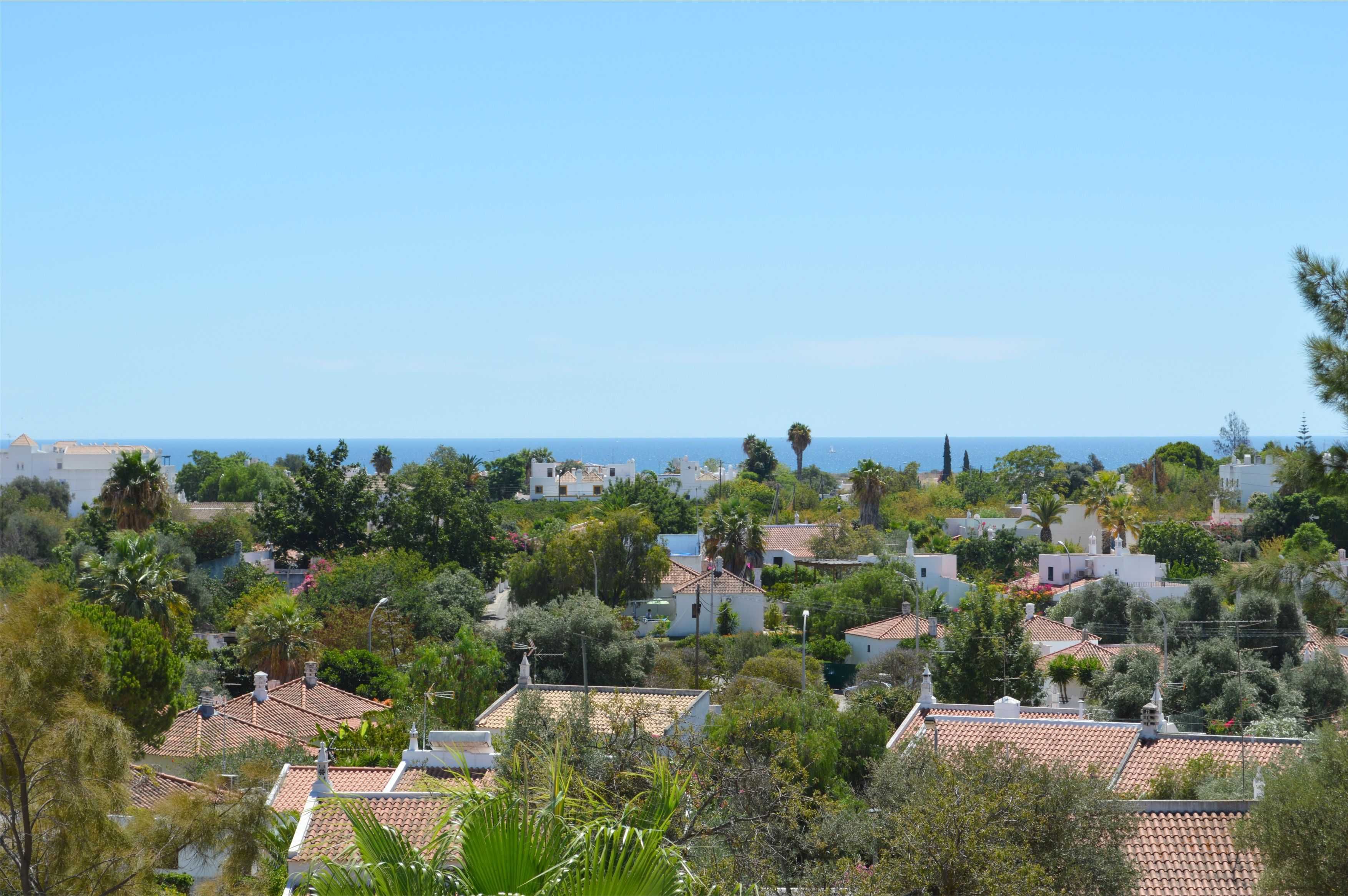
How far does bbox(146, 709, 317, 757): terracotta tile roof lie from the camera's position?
30781mm

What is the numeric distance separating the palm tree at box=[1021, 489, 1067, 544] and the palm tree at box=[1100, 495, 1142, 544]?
3834 mm

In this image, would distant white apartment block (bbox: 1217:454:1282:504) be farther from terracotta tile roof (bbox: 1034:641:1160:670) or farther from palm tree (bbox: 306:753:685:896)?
palm tree (bbox: 306:753:685:896)

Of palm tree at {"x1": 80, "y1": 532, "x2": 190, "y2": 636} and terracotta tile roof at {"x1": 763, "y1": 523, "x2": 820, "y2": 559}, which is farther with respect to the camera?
terracotta tile roof at {"x1": 763, "y1": 523, "x2": 820, "y2": 559}

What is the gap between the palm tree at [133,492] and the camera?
49.5 metres

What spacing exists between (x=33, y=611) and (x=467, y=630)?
27.3 metres

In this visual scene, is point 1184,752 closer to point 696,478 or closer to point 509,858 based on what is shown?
point 509,858

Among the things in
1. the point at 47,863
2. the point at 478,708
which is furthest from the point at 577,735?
the point at 478,708

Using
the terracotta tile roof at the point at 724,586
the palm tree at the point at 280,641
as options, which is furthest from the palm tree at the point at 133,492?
the terracotta tile roof at the point at 724,586

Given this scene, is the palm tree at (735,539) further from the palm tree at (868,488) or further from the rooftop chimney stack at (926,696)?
the rooftop chimney stack at (926,696)

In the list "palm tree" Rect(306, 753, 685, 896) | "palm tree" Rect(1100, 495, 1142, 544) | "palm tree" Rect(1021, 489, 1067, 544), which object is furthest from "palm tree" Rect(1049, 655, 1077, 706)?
"palm tree" Rect(306, 753, 685, 896)

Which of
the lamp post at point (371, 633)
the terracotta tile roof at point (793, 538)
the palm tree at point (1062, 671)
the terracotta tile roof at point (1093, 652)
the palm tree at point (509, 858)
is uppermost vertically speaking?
the palm tree at point (509, 858)

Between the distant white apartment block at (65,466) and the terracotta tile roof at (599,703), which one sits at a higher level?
the distant white apartment block at (65,466)

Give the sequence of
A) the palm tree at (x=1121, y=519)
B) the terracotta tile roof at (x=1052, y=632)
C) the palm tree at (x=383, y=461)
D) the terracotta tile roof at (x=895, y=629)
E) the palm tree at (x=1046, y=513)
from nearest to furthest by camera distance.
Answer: the terracotta tile roof at (x=1052, y=632) < the terracotta tile roof at (x=895, y=629) < the palm tree at (x=1121, y=519) < the palm tree at (x=1046, y=513) < the palm tree at (x=383, y=461)

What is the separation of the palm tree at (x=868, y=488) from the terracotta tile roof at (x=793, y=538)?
5.39 meters
